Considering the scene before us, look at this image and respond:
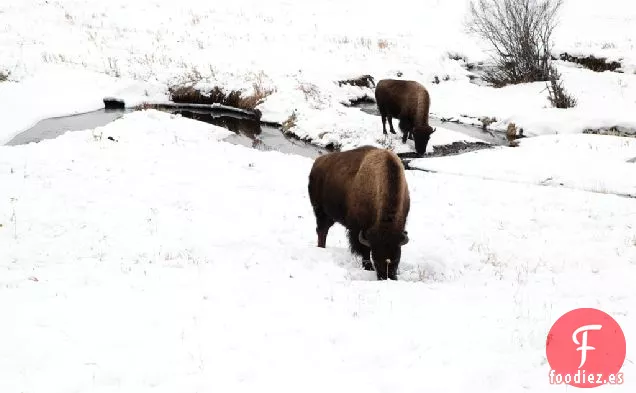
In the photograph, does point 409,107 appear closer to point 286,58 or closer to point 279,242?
point 279,242

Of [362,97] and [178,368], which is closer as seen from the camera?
[178,368]

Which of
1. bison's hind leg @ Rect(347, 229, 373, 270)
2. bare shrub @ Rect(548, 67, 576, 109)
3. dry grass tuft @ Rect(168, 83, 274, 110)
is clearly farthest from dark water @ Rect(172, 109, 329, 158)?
bare shrub @ Rect(548, 67, 576, 109)

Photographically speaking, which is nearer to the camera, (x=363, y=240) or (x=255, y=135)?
(x=363, y=240)

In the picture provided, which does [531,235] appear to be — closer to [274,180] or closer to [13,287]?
[274,180]

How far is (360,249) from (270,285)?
1610 mm

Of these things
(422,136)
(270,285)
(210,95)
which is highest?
(270,285)

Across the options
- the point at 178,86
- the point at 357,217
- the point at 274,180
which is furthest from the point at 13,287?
the point at 178,86

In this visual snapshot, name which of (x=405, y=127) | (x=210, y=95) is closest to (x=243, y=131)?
(x=210, y=95)

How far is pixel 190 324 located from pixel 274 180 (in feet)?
23.6

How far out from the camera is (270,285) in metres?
5.67

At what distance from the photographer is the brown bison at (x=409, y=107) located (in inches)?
569

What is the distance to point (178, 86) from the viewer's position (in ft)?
64.0

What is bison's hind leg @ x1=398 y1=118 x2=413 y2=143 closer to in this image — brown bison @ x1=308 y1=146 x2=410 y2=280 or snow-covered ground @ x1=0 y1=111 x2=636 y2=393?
snow-covered ground @ x1=0 y1=111 x2=636 y2=393

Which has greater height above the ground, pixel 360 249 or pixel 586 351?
pixel 586 351
